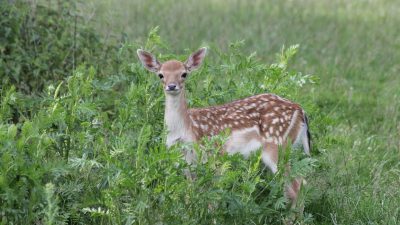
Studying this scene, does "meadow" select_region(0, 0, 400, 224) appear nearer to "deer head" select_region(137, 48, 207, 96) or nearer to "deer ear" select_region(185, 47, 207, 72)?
"deer head" select_region(137, 48, 207, 96)

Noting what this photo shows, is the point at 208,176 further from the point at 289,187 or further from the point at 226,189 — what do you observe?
the point at 289,187

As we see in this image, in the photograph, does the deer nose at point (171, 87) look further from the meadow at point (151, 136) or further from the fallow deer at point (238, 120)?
the meadow at point (151, 136)

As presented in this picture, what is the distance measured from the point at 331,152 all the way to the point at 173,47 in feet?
14.0

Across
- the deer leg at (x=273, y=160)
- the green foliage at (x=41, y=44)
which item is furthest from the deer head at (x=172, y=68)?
the green foliage at (x=41, y=44)

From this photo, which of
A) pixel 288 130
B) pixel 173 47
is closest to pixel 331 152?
pixel 288 130

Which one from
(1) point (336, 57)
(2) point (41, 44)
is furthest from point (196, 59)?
(1) point (336, 57)

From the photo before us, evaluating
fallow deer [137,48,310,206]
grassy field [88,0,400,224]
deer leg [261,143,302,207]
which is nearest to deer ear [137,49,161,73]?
fallow deer [137,48,310,206]

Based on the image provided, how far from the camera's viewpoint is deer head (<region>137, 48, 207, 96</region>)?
20.3 feet

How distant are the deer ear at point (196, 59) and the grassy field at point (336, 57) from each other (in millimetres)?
1204

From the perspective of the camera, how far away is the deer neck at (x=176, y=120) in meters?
6.25

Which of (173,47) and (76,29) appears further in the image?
(173,47)

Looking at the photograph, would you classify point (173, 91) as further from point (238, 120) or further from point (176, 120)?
point (238, 120)

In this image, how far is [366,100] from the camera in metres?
10.2

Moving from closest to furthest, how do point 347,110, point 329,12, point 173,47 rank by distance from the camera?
point 347,110 < point 173,47 < point 329,12
